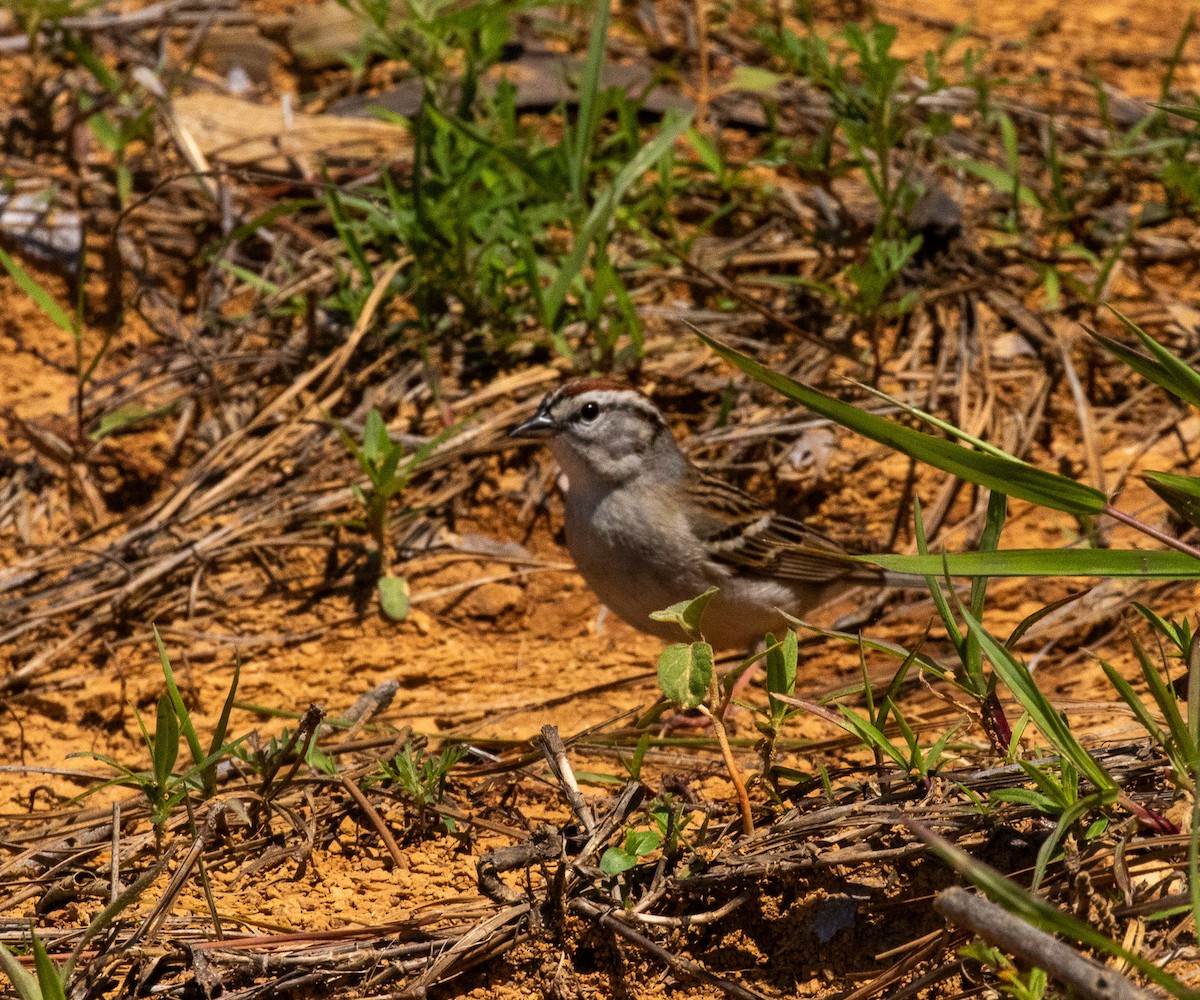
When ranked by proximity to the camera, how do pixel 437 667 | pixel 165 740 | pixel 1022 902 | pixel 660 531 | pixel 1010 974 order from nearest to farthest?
pixel 1022 902 < pixel 1010 974 < pixel 165 740 < pixel 660 531 < pixel 437 667

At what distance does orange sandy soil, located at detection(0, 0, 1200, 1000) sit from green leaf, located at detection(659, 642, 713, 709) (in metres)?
0.80

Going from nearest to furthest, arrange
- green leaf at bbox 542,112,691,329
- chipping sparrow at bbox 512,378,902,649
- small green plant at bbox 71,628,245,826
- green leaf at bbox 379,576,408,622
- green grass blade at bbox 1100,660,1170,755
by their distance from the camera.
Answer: green grass blade at bbox 1100,660,1170,755, small green plant at bbox 71,628,245,826, chipping sparrow at bbox 512,378,902,649, green leaf at bbox 379,576,408,622, green leaf at bbox 542,112,691,329

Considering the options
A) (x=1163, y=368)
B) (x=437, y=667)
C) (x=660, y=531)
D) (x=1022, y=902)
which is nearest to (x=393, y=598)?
(x=437, y=667)

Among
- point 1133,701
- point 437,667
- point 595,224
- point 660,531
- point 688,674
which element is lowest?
point 437,667

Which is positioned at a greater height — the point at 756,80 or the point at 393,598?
the point at 756,80

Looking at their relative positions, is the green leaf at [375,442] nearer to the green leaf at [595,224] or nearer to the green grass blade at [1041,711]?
the green leaf at [595,224]

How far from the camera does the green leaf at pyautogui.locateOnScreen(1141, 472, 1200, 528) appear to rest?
2900 mm

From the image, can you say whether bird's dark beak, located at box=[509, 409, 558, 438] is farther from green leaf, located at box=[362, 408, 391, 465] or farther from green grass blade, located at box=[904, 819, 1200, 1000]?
green grass blade, located at box=[904, 819, 1200, 1000]

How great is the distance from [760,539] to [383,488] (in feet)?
4.87

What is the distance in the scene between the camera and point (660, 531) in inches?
197

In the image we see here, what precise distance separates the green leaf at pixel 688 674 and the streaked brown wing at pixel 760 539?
2.25 meters

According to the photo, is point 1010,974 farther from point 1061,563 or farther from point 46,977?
point 46,977

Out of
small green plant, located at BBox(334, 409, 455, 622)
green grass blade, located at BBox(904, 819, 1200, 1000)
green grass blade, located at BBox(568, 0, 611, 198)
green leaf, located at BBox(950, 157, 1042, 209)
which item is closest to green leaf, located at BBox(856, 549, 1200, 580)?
green grass blade, located at BBox(904, 819, 1200, 1000)

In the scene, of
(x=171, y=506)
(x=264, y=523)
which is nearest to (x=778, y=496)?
(x=264, y=523)
